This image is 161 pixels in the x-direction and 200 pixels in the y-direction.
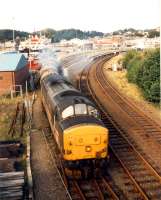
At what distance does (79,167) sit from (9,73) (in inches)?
883

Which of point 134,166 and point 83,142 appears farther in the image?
point 134,166

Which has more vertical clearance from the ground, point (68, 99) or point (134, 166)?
point (68, 99)

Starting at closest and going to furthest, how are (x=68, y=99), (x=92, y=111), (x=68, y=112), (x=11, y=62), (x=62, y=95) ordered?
(x=68, y=112) < (x=92, y=111) < (x=68, y=99) < (x=62, y=95) < (x=11, y=62)

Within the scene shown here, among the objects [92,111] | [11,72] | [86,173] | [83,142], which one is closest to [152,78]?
[11,72]

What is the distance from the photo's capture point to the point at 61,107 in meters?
17.2

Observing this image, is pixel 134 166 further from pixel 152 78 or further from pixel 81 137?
pixel 152 78

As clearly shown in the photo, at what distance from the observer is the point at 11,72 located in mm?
36750

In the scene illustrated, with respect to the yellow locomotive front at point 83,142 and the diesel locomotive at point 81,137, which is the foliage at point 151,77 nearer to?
the diesel locomotive at point 81,137

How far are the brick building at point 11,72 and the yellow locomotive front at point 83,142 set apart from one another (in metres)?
22.2

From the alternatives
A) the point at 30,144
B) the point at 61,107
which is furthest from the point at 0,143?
the point at 61,107

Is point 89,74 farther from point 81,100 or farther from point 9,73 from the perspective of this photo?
point 81,100

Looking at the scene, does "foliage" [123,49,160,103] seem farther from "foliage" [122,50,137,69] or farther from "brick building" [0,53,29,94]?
"foliage" [122,50,137,69]

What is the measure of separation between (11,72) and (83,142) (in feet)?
73.9

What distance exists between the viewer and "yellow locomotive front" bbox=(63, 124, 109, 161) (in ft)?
51.1
